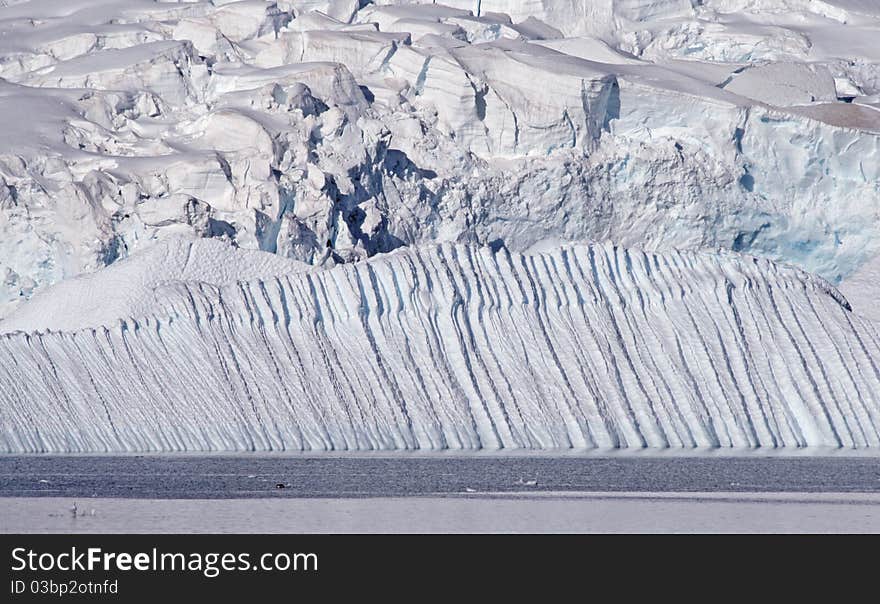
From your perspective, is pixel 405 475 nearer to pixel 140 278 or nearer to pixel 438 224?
pixel 140 278

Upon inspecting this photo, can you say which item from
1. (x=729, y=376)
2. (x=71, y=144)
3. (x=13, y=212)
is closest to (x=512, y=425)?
(x=729, y=376)

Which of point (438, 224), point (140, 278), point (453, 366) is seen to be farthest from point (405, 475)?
point (438, 224)

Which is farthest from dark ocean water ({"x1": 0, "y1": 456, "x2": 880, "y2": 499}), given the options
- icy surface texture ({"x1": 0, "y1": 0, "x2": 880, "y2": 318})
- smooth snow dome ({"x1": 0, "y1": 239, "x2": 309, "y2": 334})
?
icy surface texture ({"x1": 0, "y1": 0, "x2": 880, "y2": 318})

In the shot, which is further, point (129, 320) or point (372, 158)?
point (372, 158)

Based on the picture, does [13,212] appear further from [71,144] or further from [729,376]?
[729,376]

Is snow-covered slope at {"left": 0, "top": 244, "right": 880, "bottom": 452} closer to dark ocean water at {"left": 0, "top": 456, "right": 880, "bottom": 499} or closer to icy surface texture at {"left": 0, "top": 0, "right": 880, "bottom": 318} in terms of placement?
dark ocean water at {"left": 0, "top": 456, "right": 880, "bottom": 499}

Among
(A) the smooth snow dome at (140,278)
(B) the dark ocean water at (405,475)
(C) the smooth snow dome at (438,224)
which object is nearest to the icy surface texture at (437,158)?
(C) the smooth snow dome at (438,224)
